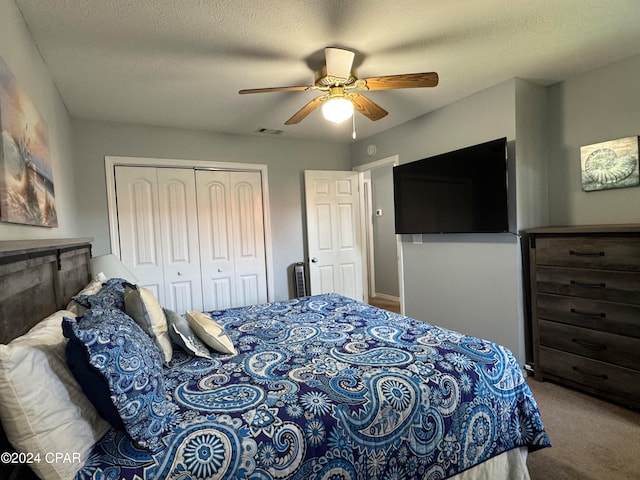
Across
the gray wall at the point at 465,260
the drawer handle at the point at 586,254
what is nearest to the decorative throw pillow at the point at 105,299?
the gray wall at the point at 465,260

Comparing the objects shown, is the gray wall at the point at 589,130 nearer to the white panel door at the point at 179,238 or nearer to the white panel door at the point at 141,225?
the white panel door at the point at 179,238

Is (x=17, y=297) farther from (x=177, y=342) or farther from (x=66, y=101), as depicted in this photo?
(x=66, y=101)

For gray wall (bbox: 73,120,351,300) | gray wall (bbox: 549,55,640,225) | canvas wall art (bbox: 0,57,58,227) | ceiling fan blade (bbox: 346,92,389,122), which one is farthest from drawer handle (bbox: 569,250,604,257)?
canvas wall art (bbox: 0,57,58,227)

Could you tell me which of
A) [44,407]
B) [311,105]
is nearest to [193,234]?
[311,105]

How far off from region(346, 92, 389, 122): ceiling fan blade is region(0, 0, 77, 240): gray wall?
1756 mm

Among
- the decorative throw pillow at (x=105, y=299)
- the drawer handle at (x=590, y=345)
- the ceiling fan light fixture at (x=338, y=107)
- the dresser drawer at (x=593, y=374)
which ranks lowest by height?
the dresser drawer at (x=593, y=374)

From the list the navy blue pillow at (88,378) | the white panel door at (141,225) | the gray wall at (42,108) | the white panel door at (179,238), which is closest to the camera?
the navy blue pillow at (88,378)

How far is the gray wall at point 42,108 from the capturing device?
1.39 m

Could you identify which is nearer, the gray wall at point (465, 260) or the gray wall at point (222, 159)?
the gray wall at point (465, 260)

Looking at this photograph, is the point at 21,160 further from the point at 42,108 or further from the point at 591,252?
the point at 591,252

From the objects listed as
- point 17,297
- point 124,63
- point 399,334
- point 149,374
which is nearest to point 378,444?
point 399,334

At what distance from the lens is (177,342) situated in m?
1.60

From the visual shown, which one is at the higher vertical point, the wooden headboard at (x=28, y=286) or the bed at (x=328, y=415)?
the wooden headboard at (x=28, y=286)

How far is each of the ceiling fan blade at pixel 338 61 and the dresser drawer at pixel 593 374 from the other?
2544 mm
